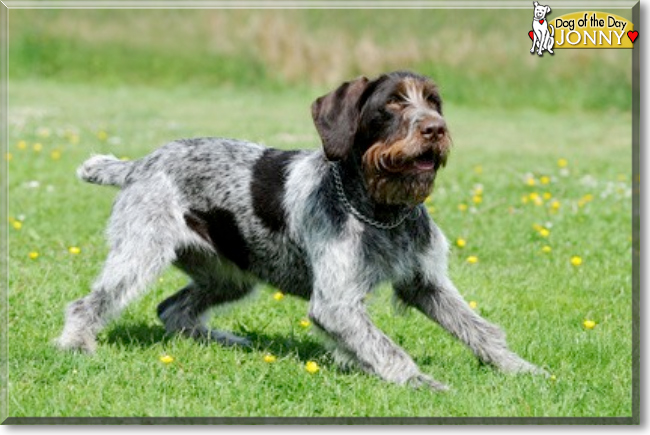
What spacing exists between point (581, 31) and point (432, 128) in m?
1.42

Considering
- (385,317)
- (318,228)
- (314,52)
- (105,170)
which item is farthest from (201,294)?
(314,52)

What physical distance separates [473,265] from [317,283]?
9.78ft

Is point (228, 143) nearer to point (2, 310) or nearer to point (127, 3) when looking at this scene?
point (127, 3)

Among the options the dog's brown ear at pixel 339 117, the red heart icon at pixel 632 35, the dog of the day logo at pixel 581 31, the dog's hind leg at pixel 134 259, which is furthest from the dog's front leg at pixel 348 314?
the red heart icon at pixel 632 35

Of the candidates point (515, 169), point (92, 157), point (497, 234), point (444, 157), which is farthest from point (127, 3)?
point (515, 169)

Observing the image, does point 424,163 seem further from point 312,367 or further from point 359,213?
point 312,367

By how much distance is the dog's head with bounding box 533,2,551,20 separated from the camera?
21.6 ft

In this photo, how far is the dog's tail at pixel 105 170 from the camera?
7285 millimetres

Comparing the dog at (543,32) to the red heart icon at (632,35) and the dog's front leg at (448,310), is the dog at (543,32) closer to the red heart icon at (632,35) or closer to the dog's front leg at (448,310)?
the red heart icon at (632,35)

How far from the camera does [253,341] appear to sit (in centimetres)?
706

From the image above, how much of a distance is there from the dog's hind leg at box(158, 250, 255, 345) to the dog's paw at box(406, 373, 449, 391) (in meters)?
1.50

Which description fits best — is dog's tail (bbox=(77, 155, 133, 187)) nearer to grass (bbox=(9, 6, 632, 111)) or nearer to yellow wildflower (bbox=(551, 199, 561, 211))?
yellow wildflower (bbox=(551, 199, 561, 211))

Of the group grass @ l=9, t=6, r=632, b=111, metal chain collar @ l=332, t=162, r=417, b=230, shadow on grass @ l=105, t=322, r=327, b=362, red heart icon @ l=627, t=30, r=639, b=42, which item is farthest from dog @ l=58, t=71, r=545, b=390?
grass @ l=9, t=6, r=632, b=111

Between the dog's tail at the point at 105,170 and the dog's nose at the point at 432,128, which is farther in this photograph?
the dog's tail at the point at 105,170
